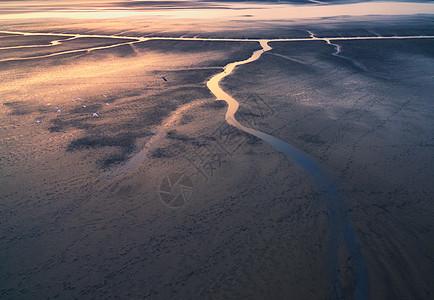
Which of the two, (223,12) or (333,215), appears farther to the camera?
(223,12)

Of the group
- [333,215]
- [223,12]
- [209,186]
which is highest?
[223,12]

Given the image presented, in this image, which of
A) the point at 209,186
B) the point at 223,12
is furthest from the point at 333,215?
the point at 223,12

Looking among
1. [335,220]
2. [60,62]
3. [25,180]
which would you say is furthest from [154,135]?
[60,62]

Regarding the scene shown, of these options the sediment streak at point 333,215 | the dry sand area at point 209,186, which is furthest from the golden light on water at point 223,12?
the sediment streak at point 333,215

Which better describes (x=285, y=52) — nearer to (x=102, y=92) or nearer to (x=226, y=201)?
(x=102, y=92)

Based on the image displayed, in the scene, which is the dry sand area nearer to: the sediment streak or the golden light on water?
the sediment streak

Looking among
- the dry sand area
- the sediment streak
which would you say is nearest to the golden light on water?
the dry sand area

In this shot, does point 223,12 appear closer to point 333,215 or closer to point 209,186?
point 209,186

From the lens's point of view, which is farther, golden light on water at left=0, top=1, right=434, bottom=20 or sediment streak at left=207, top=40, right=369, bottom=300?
golden light on water at left=0, top=1, right=434, bottom=20

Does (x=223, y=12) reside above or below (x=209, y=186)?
above

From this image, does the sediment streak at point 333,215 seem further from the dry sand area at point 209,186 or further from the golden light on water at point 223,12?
the golden light on water at point 223,12
